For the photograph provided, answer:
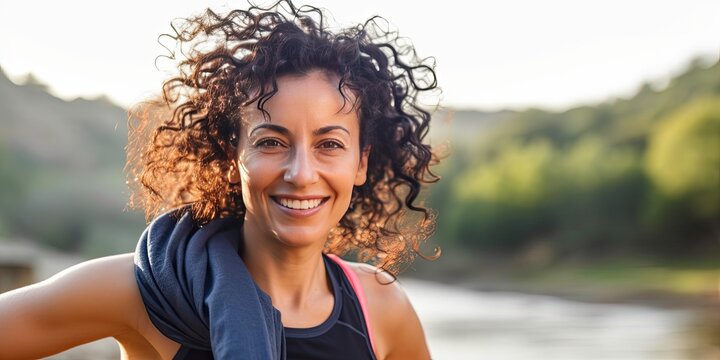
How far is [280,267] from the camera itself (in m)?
2.43

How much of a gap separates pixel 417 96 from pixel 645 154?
125 feet

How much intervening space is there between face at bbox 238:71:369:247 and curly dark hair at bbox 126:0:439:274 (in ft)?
0.15

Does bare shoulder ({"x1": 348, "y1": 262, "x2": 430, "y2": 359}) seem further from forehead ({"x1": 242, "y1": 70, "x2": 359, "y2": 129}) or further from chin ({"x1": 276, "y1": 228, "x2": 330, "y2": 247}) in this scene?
forehead ({"x1": 242, "y1": 70, "x2": 359, "y2": 129})

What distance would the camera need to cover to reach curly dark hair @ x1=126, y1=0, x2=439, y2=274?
2.39 m

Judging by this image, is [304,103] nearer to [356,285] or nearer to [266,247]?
[266,247]

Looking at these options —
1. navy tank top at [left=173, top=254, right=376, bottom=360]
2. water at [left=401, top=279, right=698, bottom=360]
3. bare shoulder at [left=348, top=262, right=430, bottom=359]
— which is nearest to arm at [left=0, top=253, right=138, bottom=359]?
navy tank top at [left=173, top=254, right=376, bottom=360]

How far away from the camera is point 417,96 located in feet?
9.04

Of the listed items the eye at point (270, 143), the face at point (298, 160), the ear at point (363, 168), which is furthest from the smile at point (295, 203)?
the ear at point (363, 168)

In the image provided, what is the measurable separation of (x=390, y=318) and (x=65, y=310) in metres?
0.85

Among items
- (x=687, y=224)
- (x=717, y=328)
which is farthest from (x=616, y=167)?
(x=717, y=328)

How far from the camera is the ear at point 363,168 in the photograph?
99.6 inches

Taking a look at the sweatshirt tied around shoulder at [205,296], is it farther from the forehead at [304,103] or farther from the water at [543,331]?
the water at [543,331]

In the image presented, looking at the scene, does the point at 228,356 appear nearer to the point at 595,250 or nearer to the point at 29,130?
the point at 29,130

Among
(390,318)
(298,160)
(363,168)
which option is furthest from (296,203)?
(390,318)
